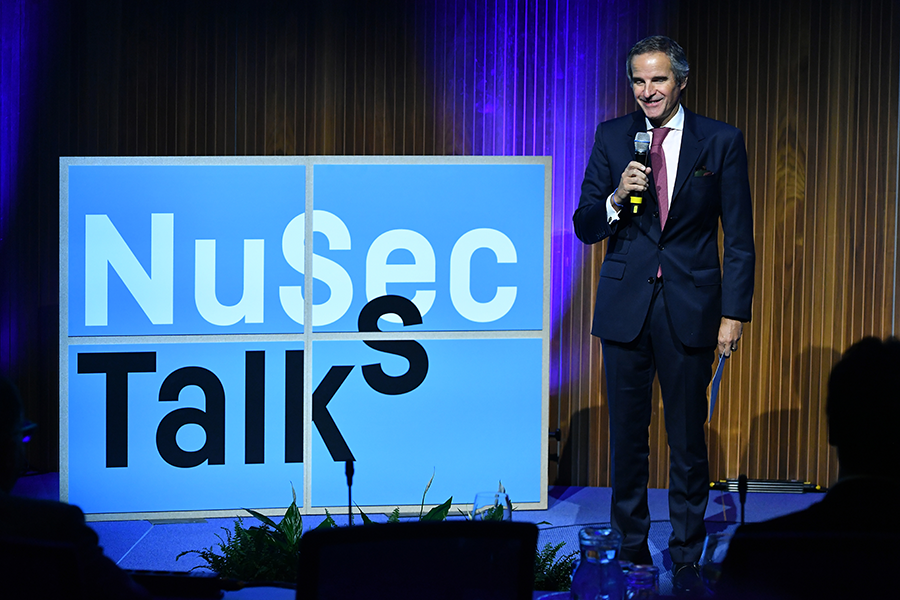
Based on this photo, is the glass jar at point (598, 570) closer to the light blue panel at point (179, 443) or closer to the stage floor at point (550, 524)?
the stage floor at point (550, 524)

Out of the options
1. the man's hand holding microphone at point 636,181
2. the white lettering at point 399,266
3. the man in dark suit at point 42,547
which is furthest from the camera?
the white lettering at point 399,266

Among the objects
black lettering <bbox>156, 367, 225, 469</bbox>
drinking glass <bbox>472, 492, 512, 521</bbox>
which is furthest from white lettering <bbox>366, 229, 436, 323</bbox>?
drinking glass <bbox>472, 492, 512, 521</bbox>

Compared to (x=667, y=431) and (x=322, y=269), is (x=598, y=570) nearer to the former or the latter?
(x=667, y=431)

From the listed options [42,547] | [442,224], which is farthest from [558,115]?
[42,547]

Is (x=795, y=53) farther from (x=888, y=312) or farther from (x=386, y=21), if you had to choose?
(x=386, y=21)

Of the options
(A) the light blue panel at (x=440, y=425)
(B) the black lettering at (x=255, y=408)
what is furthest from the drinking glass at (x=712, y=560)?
(B) the black lettering at (x=255, y=408)

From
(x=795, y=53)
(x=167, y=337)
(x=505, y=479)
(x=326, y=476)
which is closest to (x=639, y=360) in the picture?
(x=505, y=479)

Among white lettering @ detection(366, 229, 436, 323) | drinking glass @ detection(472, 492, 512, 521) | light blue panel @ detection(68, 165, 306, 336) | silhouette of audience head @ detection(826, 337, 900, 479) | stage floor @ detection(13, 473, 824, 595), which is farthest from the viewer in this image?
white lettering @ detection(366, 229, 436, 323)

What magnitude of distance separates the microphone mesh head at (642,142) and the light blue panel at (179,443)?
Answer: 161cm

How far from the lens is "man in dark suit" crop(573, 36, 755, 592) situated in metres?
2.47

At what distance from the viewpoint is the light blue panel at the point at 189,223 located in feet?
10.5

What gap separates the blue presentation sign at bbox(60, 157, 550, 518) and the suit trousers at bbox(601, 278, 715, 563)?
0.81 m

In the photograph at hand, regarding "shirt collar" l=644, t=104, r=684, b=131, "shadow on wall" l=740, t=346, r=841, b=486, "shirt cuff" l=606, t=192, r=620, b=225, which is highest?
"shirt collar" l=644, t=104, r=684, b=131

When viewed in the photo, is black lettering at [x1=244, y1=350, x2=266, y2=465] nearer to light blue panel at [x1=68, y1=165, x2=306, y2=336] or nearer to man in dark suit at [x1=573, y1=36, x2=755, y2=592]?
light blue panel at [x1=68, y1=165, x2=306, y2=336]
